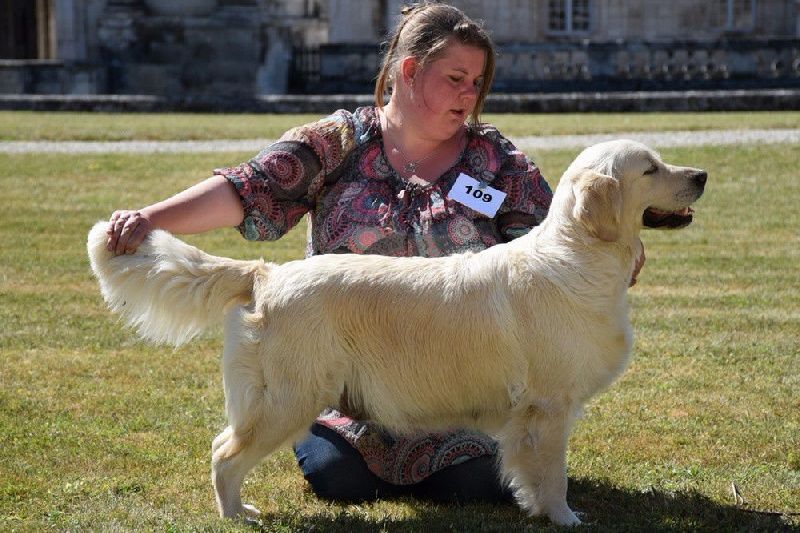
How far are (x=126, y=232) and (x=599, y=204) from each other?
1.79 metres

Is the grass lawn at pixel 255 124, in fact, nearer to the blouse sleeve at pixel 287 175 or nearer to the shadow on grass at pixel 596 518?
the blouse sleeve at pixel 287 175

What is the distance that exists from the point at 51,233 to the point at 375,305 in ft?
29.8

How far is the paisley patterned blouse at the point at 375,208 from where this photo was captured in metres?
5.40

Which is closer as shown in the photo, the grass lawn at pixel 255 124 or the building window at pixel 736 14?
the grass lawn at pixel 255 124

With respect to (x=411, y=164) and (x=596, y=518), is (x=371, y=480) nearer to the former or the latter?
(x=596, y=518)

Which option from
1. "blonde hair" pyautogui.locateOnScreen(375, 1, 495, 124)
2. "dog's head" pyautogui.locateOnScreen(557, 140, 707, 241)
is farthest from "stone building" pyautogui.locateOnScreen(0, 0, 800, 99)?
"dog's head" pyautogui.locateOnScreen(557, 140, 707, 241)

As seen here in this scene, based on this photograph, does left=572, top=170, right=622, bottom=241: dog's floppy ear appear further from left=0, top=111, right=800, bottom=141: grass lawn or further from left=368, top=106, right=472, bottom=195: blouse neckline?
left=0, top=111, right=800, bottom=141: grass lawn

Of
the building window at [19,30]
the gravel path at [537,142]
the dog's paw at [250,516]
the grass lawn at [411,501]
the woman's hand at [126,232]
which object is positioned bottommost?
the grass lawn at [411,501]

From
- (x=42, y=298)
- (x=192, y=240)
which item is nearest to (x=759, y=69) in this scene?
(x=192, y=240)

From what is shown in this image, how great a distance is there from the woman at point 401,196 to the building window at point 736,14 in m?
34.3

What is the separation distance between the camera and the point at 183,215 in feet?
16.7

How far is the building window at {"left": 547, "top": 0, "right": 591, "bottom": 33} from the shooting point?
128 ft

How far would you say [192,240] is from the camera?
12375 mm

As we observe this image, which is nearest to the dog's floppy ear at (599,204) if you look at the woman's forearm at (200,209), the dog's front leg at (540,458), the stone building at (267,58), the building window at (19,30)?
the dog's front leg at (540,458)
